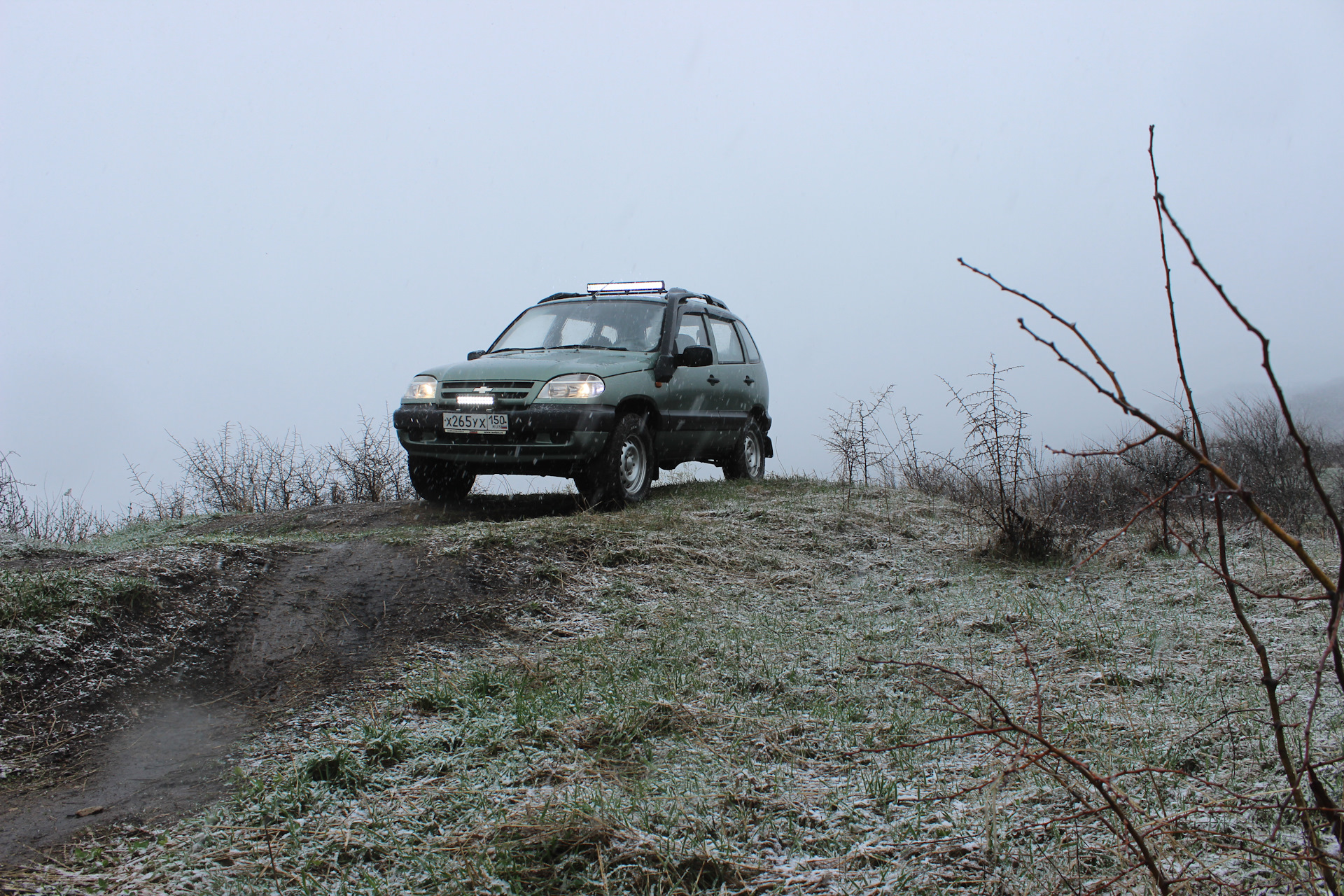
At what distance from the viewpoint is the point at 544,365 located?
6.73 metres

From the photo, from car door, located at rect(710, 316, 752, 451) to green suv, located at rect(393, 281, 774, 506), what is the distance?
2 centimetres

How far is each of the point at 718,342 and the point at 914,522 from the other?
292 centimetres

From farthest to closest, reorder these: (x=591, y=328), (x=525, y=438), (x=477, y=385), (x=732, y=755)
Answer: (x=591, y=328)
(x=477, y=385)
(x=525, y=438)
(x=732, y=755)

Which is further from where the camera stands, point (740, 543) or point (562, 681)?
point (740, 543)

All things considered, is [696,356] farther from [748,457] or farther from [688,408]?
[748,457]

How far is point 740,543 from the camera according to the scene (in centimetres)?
611

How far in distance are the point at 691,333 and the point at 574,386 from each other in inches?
84.8

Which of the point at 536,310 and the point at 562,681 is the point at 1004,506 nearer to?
the point at 562,681

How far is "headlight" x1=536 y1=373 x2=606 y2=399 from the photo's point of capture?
256 inches

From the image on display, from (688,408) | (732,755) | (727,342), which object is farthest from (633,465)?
(732,755)

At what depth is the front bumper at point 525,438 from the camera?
6.41 meters

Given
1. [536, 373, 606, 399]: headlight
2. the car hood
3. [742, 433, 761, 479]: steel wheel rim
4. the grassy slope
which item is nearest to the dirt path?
the grassy slope

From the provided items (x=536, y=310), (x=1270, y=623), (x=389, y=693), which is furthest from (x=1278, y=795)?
(x=536, y=310)

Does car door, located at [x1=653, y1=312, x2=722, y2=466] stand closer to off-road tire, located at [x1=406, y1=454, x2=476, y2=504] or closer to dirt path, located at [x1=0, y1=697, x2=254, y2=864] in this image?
off-road tire, located at [x1=406, y1=454, x2=476, y2=504]
